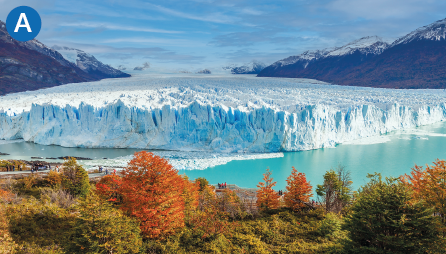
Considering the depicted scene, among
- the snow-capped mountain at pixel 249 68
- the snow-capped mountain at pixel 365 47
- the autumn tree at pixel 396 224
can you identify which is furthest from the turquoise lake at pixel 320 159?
the snow-capped mountain at pixel 249 68

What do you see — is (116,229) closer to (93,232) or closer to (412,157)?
(93,232)

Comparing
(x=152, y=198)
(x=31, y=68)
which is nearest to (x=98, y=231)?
(x=152, y=198)

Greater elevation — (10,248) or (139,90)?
(139,90)

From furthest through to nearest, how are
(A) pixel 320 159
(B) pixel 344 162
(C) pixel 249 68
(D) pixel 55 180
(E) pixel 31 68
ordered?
(C) pixel 249 68 < (E) pixel 31 68 < (A) pixel 320 159 < (B) pixel 344 162 < (D) pixel 55 180

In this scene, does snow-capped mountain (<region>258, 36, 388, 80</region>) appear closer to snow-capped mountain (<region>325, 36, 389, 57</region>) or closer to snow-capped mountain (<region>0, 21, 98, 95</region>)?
snow-capped mountain (<region>325, 36, 389, 57</region>)

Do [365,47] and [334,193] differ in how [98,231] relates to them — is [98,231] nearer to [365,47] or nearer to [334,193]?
[334,193]

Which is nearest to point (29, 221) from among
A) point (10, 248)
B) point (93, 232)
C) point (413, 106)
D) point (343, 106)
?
point (10, 248)
